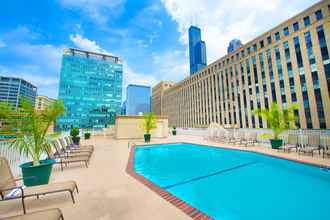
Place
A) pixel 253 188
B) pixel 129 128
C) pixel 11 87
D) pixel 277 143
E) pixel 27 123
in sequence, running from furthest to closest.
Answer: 1. pixel 11 87
2. pixel 129 128
3. pixel 277 143
4. pixel 253 188
5. pixel 27 123

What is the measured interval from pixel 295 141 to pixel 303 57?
24.7 meters

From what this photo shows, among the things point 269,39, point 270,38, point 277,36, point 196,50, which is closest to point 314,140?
point 277,36

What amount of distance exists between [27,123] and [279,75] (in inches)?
1417

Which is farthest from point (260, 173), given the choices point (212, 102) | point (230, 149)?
point (212, 102)

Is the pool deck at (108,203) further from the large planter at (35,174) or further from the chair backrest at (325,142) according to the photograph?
the chair backrest at (325,142)

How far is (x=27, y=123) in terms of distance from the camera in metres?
3.87

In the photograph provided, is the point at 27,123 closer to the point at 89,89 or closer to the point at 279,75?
the point at 279,75

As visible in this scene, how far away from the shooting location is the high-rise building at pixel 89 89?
198ft

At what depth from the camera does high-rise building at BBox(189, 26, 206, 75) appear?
373 feet

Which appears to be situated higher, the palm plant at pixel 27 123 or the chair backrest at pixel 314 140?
the palm plant at pixel 27 123

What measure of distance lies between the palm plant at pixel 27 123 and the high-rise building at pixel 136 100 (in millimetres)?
124548

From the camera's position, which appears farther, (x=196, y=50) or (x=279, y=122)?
(x=196, y=50)

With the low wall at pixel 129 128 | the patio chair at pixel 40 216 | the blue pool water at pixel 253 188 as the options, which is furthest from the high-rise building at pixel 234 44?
the patio chair at pixel 40 216

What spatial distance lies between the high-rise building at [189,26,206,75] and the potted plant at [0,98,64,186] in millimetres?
119958
